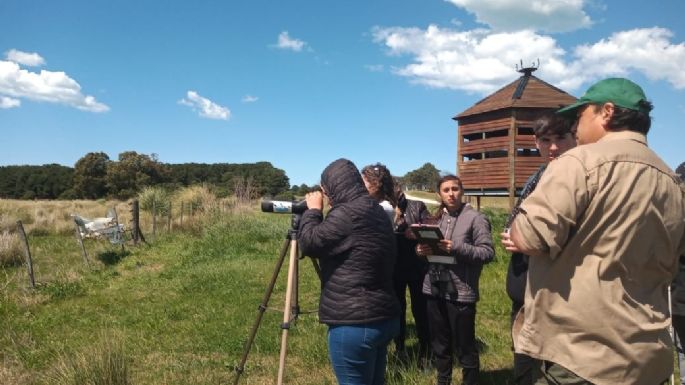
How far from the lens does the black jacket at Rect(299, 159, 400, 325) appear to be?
282 centimetres

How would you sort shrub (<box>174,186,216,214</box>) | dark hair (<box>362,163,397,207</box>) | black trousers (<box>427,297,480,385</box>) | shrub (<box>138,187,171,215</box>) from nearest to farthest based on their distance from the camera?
black trousers (<box>427,297,480,385</box>) → dark hair (<box>362,163,397,207</box>) → shrub (<box>174,186,216,214</box>) → shrub (<box>138,187,171,215</box>)

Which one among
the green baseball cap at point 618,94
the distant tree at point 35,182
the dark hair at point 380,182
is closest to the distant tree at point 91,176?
the distant tree at point 35,182

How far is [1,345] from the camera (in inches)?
220

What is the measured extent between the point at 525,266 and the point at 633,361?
1.19m

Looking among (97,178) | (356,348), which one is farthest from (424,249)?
(97,178)

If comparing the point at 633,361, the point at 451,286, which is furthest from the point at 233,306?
the point at 633,361

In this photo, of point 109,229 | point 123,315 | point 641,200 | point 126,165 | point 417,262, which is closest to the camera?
point 641,200

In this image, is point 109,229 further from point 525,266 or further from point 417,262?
point 525,266

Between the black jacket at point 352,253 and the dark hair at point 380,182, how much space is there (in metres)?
1.33

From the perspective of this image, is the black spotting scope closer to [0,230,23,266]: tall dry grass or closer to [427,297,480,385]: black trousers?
[427,297,480,385]: black trousers

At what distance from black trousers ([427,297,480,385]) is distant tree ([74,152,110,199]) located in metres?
72.9

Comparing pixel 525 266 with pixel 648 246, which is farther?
→ pixel 525 266

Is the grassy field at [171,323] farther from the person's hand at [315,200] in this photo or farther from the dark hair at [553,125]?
the dark hair at [553,125]

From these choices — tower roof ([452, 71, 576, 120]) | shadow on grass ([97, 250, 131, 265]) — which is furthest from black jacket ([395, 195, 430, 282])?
tower roof ([452, 71, 576, 120])
